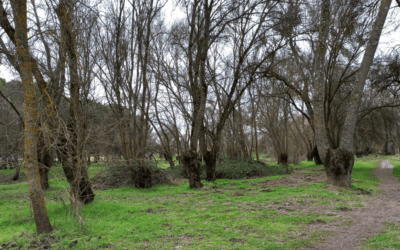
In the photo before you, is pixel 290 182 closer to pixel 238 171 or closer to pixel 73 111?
pixel 238 171

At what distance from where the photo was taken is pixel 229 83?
18.6 m

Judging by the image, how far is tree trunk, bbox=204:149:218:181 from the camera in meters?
11.8

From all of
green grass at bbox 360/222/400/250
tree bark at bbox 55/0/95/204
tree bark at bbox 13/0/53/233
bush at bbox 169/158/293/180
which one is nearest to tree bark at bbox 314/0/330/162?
bush at bbox 169/158/293/180

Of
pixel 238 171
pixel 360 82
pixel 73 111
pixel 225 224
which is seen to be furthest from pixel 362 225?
pixel 238 171

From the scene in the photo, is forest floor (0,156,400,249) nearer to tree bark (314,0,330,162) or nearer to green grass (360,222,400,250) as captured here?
green grass (360,222,400,250)

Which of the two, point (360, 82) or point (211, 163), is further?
point (211, 163)

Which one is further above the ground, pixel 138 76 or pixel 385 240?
pixel 138 76

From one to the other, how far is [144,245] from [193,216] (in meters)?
1.77

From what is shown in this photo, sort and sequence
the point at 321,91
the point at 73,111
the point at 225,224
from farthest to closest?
the point at 321,91 < the point at 73,111 < the point at 225,224

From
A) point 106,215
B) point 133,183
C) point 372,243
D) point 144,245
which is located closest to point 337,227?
point 372,243

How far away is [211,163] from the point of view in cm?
1196

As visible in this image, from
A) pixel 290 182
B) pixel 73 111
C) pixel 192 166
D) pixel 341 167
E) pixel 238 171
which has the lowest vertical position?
pixel 290 182

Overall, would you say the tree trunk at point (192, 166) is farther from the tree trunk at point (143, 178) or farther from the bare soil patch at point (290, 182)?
the bare soil patch at point (290, 182)

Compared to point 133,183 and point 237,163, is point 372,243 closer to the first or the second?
point 133,183
